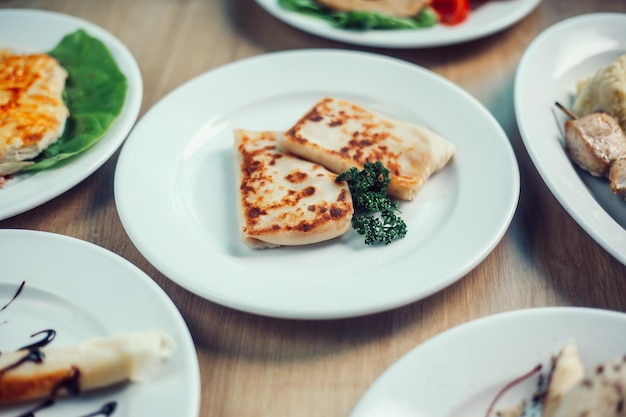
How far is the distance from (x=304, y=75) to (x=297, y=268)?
1.11 meters

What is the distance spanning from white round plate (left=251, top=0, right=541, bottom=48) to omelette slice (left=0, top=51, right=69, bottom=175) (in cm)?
118

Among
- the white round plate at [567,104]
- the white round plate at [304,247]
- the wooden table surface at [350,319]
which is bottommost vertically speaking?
the wooden table surface at [350,319]

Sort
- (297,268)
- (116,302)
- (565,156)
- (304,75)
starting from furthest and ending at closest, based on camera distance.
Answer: (304,75) → (565,156) → (297,268) → (116,302)

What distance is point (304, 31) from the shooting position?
3154 millimetres

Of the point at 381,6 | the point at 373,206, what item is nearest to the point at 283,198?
the point at 373,206

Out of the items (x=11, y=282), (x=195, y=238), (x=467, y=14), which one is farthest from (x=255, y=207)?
(x=467, y=14)

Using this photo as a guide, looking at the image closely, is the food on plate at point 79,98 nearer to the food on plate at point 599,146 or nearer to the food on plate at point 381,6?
the food on plate at point 381,6

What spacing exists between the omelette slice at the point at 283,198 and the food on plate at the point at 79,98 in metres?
0.58

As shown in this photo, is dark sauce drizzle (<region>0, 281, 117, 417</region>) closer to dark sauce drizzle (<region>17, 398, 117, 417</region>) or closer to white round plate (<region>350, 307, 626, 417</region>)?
dark sauce drizzle (<region>17, 398, 117, 417</region>)

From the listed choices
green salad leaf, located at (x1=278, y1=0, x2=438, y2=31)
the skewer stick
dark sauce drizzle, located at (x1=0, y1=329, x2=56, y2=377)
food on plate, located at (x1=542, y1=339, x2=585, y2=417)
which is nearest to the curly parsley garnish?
food on plate, located at (x1=542, y1=339, x2=585, y2=417)

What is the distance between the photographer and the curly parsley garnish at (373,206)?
194 centimetres

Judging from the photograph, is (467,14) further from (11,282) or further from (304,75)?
(11,282)

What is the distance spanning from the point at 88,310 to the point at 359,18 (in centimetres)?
198

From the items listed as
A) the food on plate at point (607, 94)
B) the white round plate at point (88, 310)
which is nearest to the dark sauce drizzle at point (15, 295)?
the white round plate at point (88, 310)
